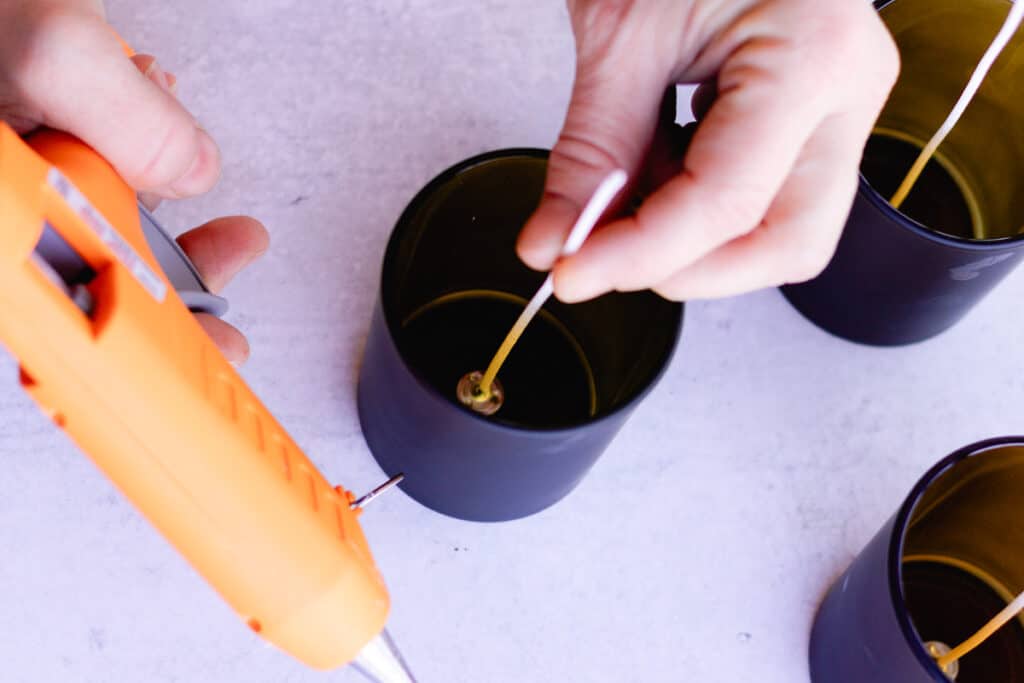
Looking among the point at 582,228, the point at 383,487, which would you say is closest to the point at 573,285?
the point at 582,228

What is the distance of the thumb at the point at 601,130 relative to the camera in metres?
0.35

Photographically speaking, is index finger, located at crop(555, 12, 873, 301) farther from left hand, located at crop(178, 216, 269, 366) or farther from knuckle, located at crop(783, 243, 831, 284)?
left hand, located at crop(178, 216, 269, 366)

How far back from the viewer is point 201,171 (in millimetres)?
396

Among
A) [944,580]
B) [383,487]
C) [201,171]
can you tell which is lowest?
[944,580]

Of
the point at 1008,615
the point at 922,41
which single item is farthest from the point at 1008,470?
the point at 922,41

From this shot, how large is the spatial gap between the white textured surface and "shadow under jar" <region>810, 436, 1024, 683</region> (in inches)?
1.4

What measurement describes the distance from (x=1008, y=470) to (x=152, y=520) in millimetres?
298

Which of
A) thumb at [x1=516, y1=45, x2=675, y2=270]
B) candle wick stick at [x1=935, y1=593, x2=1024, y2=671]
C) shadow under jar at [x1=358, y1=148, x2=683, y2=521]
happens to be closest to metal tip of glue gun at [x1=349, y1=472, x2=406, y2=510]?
shadow under jar at [x1=358, y1=148, x2=683, y2=521]

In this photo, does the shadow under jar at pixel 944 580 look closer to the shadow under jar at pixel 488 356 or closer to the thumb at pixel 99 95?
the shadow under jar at pixel 488 356

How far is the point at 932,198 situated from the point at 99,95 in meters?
0.35

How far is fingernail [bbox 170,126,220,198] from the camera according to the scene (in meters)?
0.39

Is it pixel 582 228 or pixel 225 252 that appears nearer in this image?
pixel 582 228

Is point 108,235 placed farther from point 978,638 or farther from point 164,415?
point 978,638

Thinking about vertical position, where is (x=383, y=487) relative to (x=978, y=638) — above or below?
above
